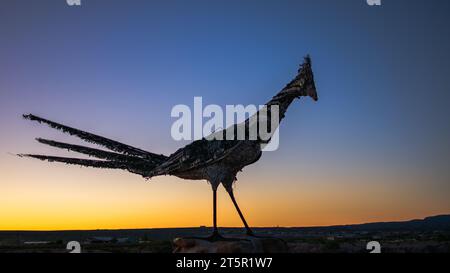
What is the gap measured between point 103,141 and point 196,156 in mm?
2147

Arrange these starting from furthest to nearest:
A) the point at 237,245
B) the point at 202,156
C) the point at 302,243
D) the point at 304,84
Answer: the point at 302,243 < the point at 202,156 < the point at 304,84 < the point at 237,245

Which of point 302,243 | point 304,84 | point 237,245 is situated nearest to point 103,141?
point 237,245

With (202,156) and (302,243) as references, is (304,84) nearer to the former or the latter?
(202,156)

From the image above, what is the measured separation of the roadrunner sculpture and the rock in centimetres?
29

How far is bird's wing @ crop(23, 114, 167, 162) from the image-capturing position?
1084cm

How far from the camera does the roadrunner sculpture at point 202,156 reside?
415 inches

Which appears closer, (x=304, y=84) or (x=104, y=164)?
(x=304, y=84)

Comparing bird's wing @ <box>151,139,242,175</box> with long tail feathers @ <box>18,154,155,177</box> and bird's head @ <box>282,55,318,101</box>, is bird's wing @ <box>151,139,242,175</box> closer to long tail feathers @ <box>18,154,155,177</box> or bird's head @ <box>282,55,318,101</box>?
long tail feathers @ <box>18,154,155,177</box>

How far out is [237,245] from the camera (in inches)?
389

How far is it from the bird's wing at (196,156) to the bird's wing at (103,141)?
1.41 ft
